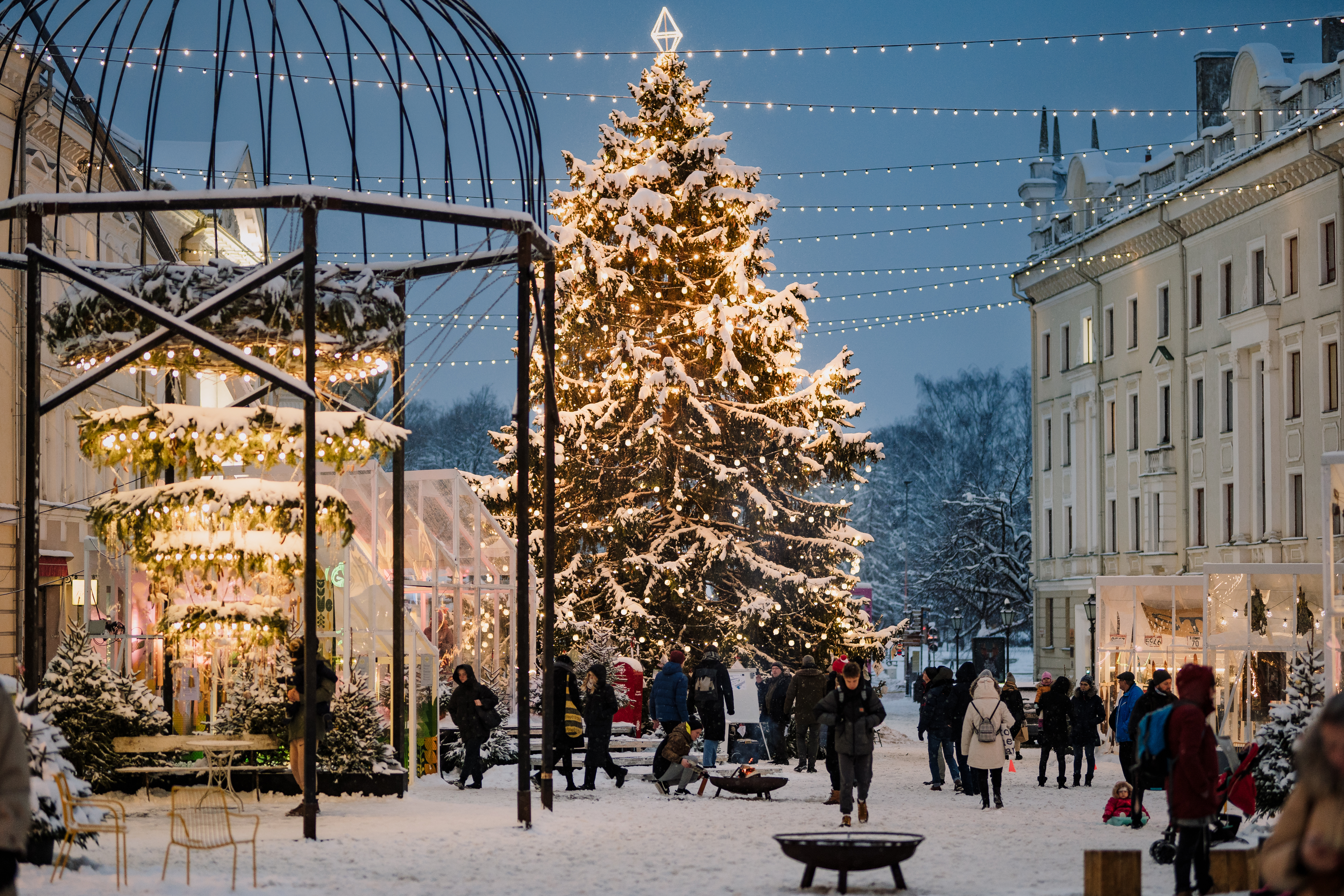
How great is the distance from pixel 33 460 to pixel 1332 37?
36530 mm

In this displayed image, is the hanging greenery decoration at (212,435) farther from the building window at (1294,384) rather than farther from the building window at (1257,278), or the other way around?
the building window at (1257,278)

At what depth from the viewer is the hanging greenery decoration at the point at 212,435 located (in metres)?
16.6

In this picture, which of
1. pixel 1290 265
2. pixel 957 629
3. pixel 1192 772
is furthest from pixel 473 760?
pixel 957 629

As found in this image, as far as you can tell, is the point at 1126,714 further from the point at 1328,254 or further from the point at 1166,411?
the point at 1166,411

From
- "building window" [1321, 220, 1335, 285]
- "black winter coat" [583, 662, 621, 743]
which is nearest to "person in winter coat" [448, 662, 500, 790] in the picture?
"black winter coat" [583, 662, 621, 743]

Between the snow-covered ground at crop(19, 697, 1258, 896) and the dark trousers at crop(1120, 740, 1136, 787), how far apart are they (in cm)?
52

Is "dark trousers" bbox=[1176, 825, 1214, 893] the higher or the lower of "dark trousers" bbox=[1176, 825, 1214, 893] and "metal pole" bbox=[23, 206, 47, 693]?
the lower

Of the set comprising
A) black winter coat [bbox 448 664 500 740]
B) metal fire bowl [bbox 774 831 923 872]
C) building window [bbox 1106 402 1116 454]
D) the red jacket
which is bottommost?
metal fire bowl [bbox 774 831 923 872]

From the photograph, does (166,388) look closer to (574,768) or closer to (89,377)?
(89,377)

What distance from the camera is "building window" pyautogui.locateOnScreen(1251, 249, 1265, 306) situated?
41.0 metres

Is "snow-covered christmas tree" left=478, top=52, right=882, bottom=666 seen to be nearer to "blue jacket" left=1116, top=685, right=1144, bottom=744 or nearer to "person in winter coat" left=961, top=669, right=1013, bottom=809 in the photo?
"blue jacket" left=1116, top=685, right=1144, bottom=744

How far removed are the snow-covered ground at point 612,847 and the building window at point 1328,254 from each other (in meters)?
19.7

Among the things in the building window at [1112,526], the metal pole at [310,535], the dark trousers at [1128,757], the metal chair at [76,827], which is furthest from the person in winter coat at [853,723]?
the building window at [1112,526]

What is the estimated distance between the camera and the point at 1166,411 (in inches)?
1848
